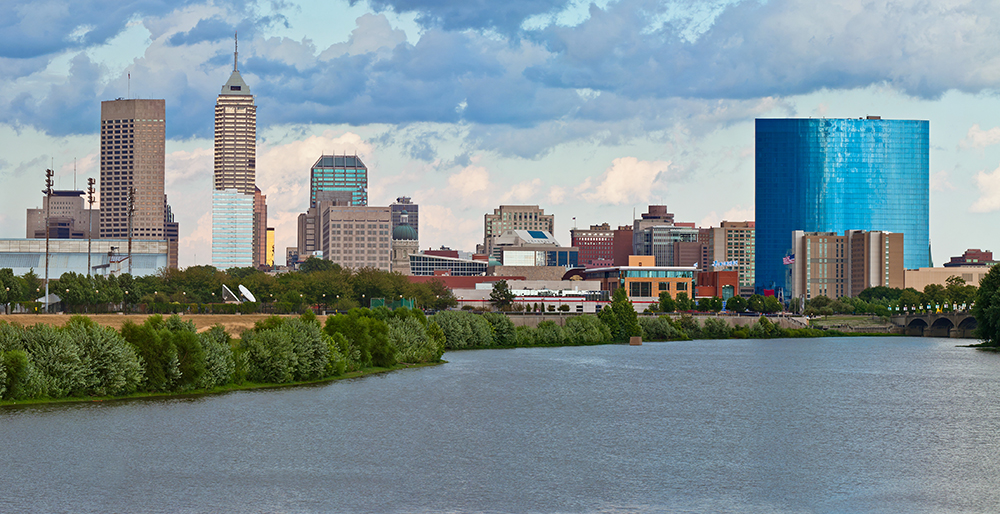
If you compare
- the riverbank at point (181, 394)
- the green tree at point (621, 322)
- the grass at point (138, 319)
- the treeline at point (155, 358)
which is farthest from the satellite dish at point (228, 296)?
the riverbank at point (181, 394)

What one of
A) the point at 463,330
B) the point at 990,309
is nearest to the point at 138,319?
the point at 463,330

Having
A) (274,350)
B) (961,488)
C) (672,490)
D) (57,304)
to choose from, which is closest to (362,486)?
(672,490)

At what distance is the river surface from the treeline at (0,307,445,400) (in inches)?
106

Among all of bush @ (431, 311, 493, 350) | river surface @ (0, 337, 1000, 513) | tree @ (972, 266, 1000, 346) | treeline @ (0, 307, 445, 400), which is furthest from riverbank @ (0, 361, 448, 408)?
tree @ (972, 266, 1000, 346)

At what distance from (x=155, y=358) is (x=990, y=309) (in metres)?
133

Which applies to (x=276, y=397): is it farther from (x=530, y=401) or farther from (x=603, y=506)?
(x=603, y=506)

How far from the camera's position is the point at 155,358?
76.1 m

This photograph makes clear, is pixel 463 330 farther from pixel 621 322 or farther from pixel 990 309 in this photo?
pixel 990 309

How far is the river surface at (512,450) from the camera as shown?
44281 mm

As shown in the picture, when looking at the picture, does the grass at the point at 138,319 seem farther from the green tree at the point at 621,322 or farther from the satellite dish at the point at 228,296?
the green tree at the point at 621,322

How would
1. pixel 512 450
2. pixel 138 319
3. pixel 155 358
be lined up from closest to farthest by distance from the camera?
1. pixel 512 450
2. pixel 155 358
3. pixel 138 319

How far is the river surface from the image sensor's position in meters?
44.3

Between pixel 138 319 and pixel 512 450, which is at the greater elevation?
pixel 138 319

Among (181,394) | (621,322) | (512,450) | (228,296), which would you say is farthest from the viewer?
(228,296)
